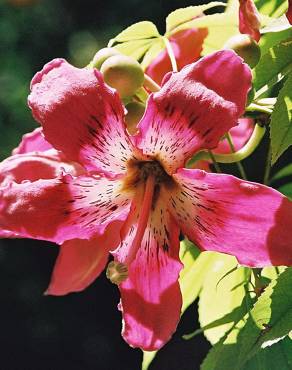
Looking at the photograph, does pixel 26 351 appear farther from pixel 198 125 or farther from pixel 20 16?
pixel 198 125

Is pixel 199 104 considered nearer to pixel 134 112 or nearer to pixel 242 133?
pixel 134 112

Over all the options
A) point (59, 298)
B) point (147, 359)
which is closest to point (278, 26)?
point (147, 359)

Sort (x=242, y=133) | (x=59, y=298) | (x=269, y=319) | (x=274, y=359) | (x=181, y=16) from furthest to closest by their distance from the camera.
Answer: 1. (x=59, y=298)
2. (x=242, y=133)
3. (x=181, y=16)
4. (x=274, y=359)
5. (x=269, y=319)

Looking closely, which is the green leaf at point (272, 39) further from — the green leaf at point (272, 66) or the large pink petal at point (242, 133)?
the large pink petal at point (242, 133)

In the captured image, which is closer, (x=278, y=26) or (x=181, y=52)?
(x=278, y=26)

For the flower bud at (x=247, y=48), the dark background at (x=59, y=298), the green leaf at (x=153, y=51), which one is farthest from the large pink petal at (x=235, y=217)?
the dark background at (x=59, y=298)

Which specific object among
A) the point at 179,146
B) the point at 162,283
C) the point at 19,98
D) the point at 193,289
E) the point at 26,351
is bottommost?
the point at 26,351

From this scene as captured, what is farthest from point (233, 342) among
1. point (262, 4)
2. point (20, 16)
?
point (20, 16)
